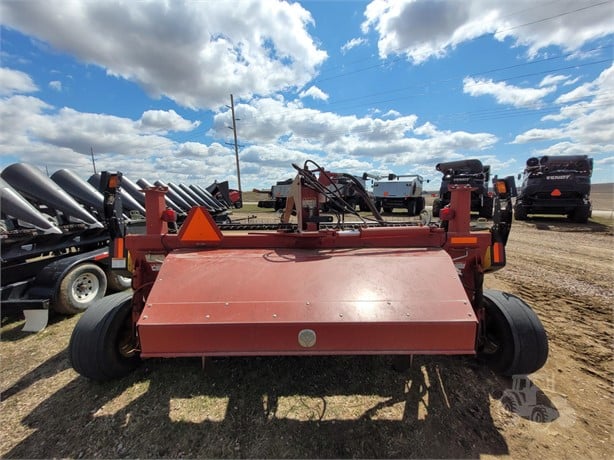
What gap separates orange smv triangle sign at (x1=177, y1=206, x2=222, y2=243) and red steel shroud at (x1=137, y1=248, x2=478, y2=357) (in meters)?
0.37

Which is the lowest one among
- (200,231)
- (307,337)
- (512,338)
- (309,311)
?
(512,338)

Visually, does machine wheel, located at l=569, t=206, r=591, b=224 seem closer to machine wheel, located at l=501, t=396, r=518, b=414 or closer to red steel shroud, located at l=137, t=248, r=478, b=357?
machine wheel, located at l=501, t=396, r=518, b=414

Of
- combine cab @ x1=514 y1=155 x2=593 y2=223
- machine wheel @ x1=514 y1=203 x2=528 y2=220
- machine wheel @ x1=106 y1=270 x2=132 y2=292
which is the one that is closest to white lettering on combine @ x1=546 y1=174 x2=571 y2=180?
combine cab @ x1=514 y1=155 x2=593 y2=223

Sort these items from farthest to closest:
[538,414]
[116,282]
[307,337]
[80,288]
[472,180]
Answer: [472,180] → [116,282] → [80,288] → [538,414] → [307,337]

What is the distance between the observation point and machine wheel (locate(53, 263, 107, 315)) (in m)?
3.89

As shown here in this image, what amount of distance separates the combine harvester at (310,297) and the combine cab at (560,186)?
39.3 ft

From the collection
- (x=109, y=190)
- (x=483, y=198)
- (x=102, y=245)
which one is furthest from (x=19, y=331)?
(x=483, y=198)

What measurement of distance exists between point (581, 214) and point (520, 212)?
1.96 m

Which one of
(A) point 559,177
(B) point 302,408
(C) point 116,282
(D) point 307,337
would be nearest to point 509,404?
(B) point 302,408

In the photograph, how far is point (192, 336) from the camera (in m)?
1.84

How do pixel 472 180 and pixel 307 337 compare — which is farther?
pixel 472 180

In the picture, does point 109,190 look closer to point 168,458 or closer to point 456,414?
point 168,458

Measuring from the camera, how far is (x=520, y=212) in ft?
A: 43.1

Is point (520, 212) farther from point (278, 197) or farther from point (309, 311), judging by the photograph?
point (309, 311)
